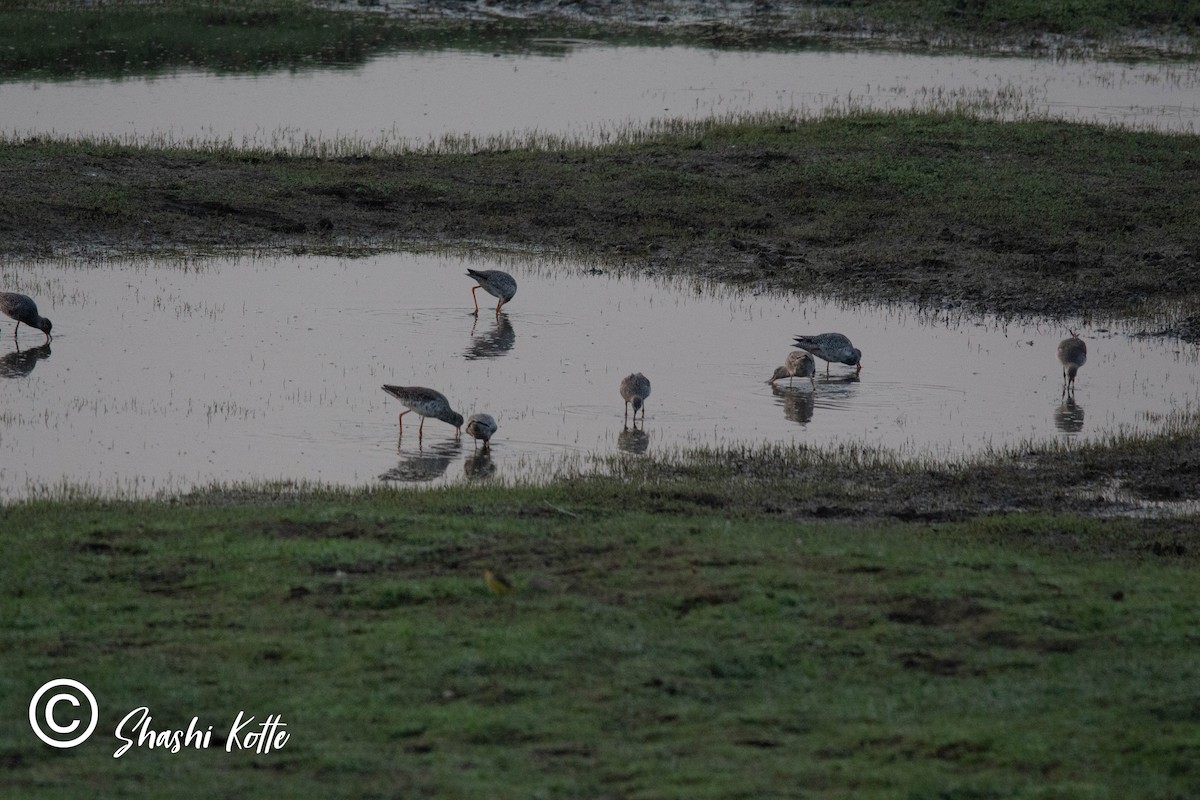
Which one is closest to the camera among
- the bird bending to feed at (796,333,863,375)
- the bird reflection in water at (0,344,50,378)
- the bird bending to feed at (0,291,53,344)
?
the bird reflection in water at (0,344,50,378)

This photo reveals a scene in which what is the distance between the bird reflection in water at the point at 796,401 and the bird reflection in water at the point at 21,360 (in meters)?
8.02

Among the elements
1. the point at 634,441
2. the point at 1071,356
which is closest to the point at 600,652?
the point at 634,441

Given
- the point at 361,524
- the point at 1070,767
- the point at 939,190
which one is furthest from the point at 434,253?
the point at 1070,767

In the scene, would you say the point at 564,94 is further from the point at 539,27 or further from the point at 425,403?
the point at 425,403

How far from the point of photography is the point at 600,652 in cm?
801

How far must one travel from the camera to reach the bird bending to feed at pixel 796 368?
16391mm

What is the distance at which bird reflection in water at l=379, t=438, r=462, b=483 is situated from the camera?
42.9ft

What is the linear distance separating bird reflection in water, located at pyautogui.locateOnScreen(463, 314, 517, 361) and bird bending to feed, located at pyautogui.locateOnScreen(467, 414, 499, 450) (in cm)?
354

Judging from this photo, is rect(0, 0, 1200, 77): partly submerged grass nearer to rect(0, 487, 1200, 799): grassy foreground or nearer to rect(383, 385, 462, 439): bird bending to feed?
rect(383, 385, 462, 439): bird bending to feed

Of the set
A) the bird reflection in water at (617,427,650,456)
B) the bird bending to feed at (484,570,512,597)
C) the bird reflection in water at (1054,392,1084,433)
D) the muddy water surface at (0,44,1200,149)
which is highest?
the muddy water surface at (0,44,1200,149)

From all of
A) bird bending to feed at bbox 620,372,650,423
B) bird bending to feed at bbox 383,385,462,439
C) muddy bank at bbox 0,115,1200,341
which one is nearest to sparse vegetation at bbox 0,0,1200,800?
bird bending to feed at bbox 620,372,650,423

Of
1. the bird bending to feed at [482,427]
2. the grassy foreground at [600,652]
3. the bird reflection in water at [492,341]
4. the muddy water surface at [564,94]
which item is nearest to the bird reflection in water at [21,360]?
the bird reflection in water at [492,341]

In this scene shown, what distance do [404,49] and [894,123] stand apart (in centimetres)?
1946

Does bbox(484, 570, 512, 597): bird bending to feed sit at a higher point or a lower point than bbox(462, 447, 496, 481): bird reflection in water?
higher
